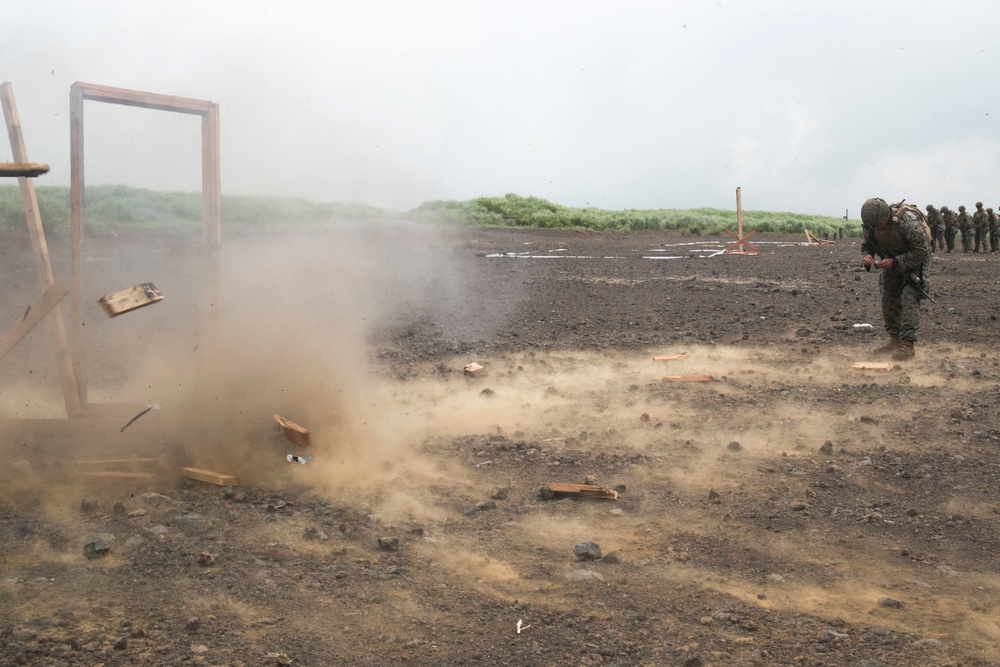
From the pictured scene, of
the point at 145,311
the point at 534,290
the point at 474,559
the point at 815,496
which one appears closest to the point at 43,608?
the point at 474,559

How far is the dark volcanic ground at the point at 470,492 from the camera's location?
3.95m

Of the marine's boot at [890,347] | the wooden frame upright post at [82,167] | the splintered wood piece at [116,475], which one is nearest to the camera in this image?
the splintered wood piece at [116,475]

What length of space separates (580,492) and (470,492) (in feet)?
2.27

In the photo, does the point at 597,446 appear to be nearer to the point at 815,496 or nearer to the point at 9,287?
the point at 815,496

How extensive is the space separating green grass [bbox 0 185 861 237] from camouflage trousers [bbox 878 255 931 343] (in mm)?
5422

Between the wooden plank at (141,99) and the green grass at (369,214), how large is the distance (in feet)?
6.03

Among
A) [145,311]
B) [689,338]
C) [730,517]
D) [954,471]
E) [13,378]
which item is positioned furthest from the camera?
[689,338]

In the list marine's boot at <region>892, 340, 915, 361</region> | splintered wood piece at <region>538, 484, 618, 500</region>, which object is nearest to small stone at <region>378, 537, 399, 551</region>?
splintered wood piece at <region>538, 484, 618, 500</region>

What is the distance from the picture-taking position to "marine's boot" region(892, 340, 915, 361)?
31.8 feet

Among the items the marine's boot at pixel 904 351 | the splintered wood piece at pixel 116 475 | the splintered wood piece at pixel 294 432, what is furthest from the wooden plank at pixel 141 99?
the marine's boot at pixel 904 351

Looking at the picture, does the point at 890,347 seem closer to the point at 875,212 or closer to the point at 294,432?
the point at 875,212

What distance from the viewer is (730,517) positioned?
211 inches

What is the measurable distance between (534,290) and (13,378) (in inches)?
349

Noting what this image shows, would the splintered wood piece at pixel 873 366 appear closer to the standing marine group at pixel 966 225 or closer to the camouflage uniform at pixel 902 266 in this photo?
the camouflage uniform at pixel 902 266
